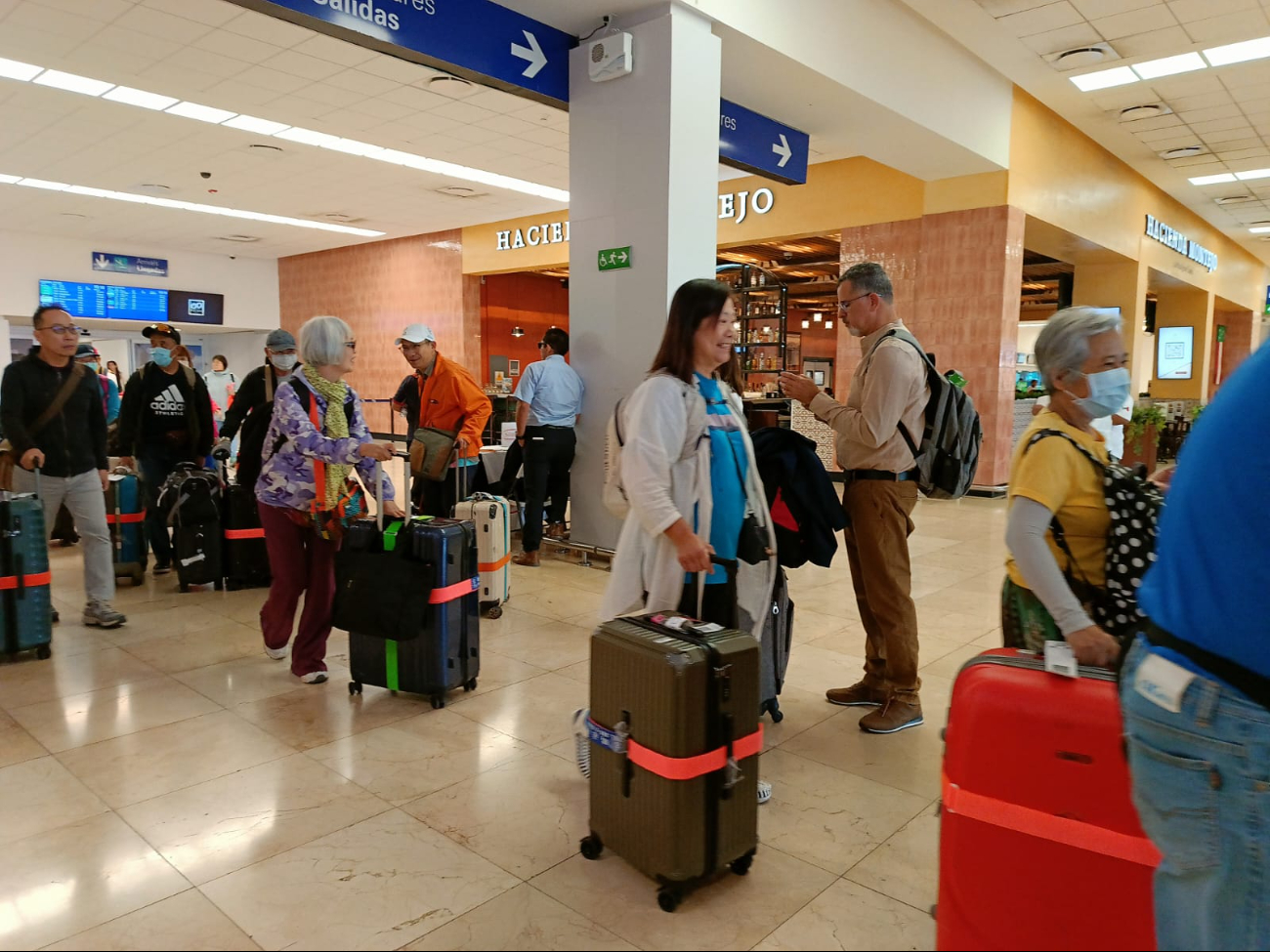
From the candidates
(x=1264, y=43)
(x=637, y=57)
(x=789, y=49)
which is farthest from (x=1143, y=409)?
(x=637, y=57)

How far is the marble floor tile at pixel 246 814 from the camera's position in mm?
2215

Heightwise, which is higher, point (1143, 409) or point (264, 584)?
point (1143, 409)

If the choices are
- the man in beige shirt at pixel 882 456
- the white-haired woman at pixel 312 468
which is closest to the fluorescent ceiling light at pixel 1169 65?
the man in beige shirt at pixel 882 456

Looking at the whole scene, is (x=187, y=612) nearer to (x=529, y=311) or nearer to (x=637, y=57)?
(x=637, y=57)

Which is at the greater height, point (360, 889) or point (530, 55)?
point (530, 55)

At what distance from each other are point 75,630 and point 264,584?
1.16 meters

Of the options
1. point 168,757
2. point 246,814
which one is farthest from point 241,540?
point 246,814

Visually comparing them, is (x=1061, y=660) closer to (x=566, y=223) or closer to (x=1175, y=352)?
(x=566, y=223)

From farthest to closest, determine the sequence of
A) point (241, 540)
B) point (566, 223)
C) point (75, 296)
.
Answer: point (75, 296), point (566, 223), point (241, 540)

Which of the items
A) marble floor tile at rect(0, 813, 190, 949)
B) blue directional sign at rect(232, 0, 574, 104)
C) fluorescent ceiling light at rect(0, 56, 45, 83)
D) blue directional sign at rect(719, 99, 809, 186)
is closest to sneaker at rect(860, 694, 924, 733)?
marble floor tile at rect(0, 813, 190, 949)

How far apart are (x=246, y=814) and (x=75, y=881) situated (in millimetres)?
429

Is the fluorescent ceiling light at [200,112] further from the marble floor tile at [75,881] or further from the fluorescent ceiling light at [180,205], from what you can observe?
the marble floor tile at [75,881]

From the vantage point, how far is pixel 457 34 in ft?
16.6

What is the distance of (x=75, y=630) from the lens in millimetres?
4219
